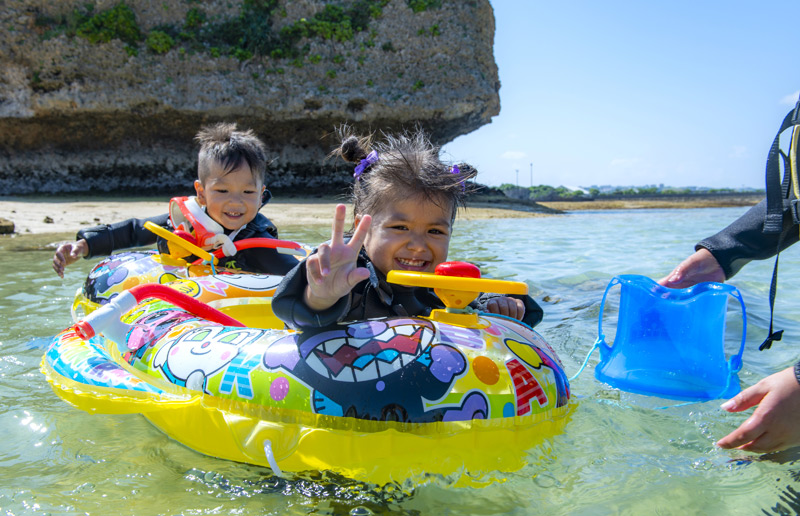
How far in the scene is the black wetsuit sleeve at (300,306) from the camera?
1885 mm

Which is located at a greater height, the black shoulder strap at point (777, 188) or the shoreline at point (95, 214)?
the black shoulder strap at point (777, 188)

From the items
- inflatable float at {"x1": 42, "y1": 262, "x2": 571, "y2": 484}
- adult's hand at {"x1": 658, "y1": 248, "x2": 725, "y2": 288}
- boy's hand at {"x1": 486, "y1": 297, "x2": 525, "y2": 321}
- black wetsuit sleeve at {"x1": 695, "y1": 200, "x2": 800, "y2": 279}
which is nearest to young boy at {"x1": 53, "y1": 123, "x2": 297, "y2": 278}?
inflatable float at {"x1": 42, "y1": 262, "x2": 571, "y2": 484}

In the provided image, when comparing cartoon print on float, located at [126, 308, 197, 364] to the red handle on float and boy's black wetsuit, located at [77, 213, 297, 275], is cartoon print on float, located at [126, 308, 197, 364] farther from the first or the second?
boy's black wetsuit, located at [77, 213, 297, 275]

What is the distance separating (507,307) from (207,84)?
1536cm

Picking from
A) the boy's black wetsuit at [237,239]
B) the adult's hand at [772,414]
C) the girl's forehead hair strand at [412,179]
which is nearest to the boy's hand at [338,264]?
the girl's forehead hair strand at [412,179]

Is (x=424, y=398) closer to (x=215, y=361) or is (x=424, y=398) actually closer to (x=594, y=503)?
(x=594, y=503)

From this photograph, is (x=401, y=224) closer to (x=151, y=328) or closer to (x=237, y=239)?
(x=151, y=328)

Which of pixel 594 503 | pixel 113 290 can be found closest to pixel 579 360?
pixel 594 503

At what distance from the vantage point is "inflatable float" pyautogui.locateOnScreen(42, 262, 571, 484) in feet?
5.84

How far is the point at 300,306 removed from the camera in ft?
6.21

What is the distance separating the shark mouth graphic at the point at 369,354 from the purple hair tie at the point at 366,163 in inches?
34.2

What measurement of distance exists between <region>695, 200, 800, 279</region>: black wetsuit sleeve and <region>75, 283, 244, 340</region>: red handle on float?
2122mm

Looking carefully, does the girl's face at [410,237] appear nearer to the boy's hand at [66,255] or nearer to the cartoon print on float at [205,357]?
the cartoon print on float at [205,357]

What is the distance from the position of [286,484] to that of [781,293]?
482 centimetres
